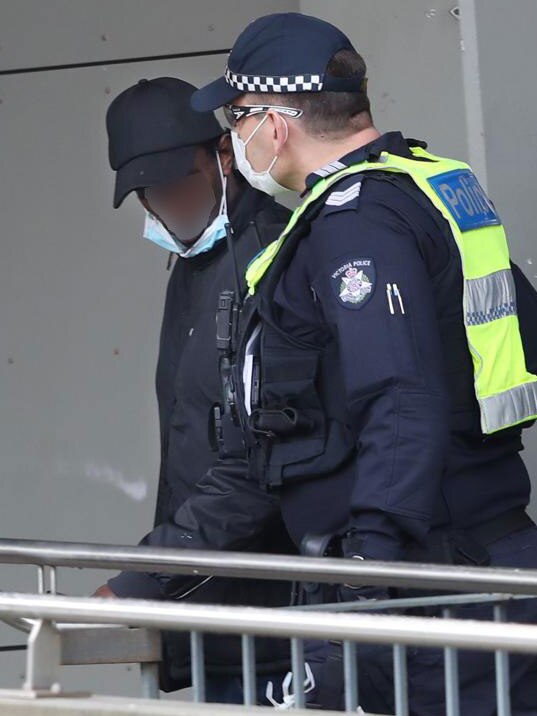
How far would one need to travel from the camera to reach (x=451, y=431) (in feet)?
9.52

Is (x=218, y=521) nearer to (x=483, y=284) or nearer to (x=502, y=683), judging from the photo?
(x=483, y=284)

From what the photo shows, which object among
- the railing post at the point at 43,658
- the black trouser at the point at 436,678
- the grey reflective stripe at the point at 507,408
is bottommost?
the black trouser at the point at 436,678

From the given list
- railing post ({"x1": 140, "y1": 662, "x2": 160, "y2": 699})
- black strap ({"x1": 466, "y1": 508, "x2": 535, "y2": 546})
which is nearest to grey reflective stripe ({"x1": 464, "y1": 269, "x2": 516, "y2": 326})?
black strap ({"x1": 466, "y1": 508, "x2": 535, "y2": 546})

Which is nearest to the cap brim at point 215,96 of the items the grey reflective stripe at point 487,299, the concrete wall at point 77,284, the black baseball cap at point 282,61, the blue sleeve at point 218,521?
the black baseball cap at point 282,61

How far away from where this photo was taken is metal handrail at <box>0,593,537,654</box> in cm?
207

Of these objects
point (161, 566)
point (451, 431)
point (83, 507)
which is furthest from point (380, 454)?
point (83, 507)

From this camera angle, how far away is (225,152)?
3.79 m

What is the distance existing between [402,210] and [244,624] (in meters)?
1.06

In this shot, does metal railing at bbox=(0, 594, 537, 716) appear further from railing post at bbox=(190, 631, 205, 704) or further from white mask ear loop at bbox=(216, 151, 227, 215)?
white mask ear loop at bbox=(216, 151, 227, 215)

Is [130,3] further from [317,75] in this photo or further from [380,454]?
[380,454]

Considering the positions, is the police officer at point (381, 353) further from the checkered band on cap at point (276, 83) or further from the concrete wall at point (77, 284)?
the concrete wall at point (77, 284)

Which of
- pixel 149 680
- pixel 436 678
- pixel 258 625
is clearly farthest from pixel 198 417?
pixel 258 625

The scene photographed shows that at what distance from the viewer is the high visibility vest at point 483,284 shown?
288 cm

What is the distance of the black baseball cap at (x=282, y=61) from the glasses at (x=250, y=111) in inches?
1.0
